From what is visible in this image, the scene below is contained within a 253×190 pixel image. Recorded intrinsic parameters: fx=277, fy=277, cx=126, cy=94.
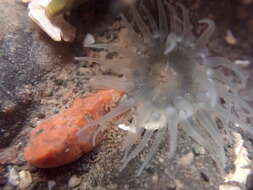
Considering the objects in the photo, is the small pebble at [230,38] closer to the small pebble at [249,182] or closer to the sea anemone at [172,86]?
the sea anemone at [172,86]

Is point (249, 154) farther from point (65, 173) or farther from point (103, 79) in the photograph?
point (65, 173)

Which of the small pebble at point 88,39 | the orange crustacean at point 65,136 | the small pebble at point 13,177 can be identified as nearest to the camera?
the orange crustacean at point 65,136

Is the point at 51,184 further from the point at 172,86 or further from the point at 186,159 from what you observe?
the point at 172,86

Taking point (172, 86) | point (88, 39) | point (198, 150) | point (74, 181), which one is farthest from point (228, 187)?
point (88, 39)

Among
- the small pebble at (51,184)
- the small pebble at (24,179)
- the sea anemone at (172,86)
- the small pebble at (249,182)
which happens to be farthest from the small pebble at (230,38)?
the small pebble at (24,179)

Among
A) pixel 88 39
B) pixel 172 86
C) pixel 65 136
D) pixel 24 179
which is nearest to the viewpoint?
pixel 65 136

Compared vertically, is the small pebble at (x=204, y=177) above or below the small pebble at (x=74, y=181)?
below
